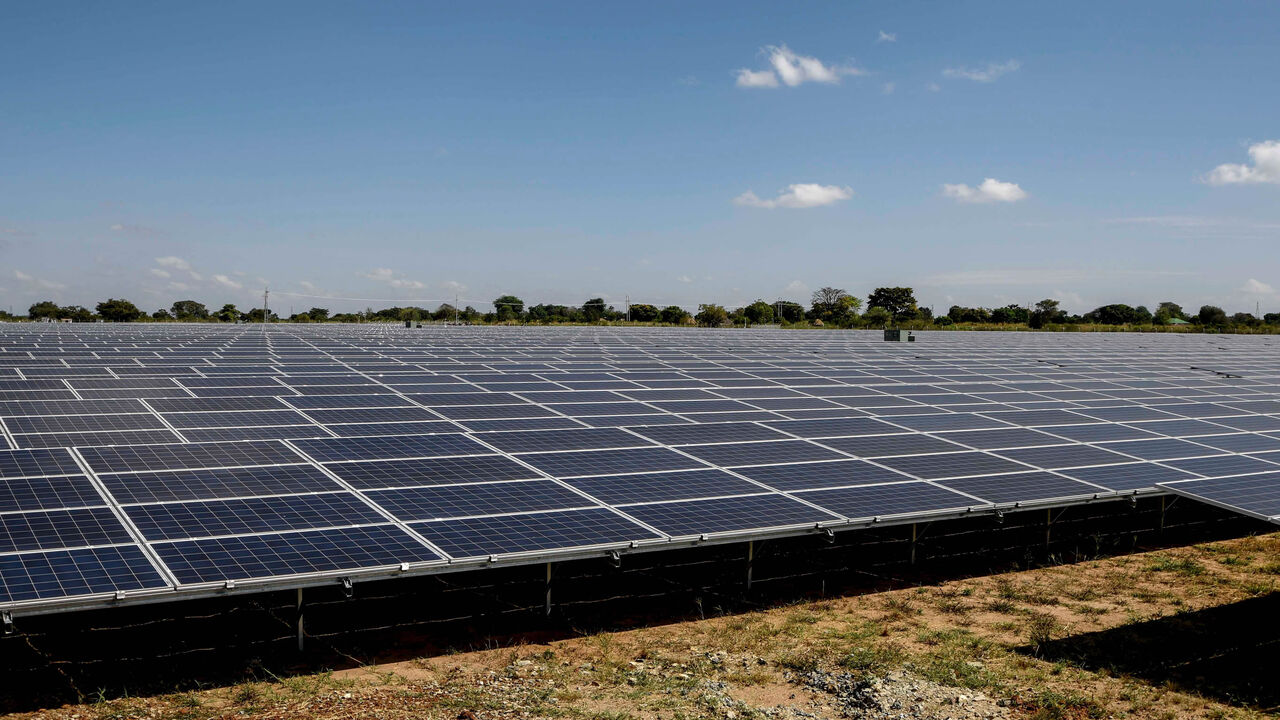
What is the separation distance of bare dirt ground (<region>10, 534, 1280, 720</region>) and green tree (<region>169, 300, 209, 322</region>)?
137 m

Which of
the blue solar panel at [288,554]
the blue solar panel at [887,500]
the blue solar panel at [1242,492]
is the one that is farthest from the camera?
the blue solar panel at [1242,492]

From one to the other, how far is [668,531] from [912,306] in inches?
7003

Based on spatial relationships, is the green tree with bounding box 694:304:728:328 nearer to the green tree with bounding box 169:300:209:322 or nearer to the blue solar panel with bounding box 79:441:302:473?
the green tree with bounding box 169:300:209:322

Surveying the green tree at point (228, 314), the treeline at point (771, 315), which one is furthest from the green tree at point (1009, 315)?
the green tree at point (228, 314)

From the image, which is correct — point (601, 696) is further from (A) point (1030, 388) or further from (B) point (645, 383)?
(A) point (1030, 388)

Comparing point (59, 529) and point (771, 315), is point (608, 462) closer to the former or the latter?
point (59, 529)

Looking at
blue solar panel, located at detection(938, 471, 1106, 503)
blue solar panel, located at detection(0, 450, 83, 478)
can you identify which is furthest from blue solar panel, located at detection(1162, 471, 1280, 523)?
blue solar panel, located at detection(0, 450, 83, 478)

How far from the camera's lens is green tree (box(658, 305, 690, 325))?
17038 cm

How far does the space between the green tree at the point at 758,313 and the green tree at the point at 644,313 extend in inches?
715

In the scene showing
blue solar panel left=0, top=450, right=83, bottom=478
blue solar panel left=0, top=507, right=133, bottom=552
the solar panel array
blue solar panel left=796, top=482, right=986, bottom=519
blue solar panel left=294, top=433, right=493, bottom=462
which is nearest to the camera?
blue solar panel left=0, top=507, right=133, bottom=552

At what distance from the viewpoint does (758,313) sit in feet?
591

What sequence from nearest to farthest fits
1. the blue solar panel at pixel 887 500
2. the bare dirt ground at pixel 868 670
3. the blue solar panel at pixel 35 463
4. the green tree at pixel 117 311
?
1. the bare dirt ground at pixel 868 670
2. the blue solar panel at pixel 35 463
3. the blue solar panel at pixel 887 500
4. the green tree at pixel 117 311

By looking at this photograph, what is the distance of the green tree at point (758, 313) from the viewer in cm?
17825

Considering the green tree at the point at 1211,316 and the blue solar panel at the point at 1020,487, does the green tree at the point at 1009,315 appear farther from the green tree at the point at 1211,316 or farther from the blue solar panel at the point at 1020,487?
the blue solar panel at the point at 1020,487
